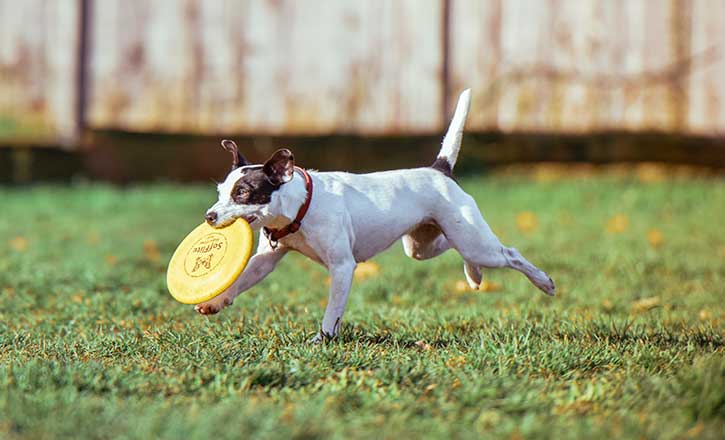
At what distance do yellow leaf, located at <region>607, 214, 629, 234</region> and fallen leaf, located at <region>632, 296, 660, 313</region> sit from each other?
243cm

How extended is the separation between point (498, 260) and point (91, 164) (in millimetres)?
6566

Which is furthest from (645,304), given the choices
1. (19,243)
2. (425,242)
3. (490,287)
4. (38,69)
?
(38,69)

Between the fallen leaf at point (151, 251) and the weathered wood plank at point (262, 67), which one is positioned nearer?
the fallen leaf at point (151, 251)

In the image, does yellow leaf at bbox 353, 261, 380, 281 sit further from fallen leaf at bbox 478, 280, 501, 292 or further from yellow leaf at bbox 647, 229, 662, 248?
yellow leaf at bbox 647, 229, 662, 248

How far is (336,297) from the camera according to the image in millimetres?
3912

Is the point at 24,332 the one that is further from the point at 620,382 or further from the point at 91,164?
the point at 91,164

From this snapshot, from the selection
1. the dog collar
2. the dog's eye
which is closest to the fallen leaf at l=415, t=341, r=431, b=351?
the dog collar

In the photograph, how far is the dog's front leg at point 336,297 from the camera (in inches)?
153

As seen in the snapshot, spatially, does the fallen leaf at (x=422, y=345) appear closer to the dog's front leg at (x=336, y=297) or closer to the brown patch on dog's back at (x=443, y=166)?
the dog's front leg at (x=336, y=297)

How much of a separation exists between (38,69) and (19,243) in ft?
10.5

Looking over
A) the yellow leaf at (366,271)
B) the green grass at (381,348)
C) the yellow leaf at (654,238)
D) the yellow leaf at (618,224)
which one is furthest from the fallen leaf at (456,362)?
the yellow leaf at (618,224)

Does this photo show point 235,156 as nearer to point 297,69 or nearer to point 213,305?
point 213,305

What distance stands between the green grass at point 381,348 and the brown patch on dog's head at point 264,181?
57cm

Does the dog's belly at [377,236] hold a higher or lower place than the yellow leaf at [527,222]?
higher
